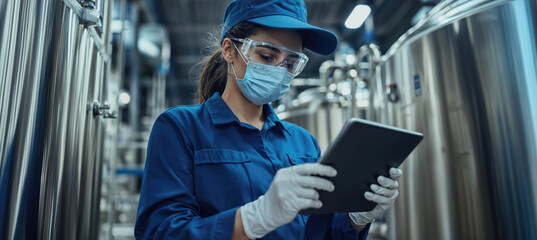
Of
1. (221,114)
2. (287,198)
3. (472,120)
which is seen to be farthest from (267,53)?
(472,120)

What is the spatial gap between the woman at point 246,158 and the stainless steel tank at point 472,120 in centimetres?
57

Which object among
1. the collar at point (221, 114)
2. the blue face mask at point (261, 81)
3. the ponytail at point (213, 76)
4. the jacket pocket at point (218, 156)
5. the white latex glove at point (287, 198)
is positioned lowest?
the white latex glove at point (287, 198)

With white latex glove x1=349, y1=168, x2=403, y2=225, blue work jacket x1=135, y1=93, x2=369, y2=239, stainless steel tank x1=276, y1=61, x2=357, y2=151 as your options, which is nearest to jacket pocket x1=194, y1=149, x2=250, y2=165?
blue work jacket x1=135, y1=93, x2=369, y2=239

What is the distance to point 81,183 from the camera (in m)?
1.16

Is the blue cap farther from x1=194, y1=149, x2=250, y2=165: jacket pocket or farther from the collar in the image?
x1=194, y1=149, x2=250, y2=165: jacket pocket

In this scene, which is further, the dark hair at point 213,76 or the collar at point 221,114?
the dark hair at point 213,76

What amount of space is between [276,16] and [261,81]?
0.18 metres

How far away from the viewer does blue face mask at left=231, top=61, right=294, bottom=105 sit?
1115mm

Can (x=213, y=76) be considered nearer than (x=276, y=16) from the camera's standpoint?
No

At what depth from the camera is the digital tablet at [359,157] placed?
2.68ft

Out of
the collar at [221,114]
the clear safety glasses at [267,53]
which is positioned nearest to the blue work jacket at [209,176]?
the collar at [221,114]

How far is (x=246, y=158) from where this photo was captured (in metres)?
1.01

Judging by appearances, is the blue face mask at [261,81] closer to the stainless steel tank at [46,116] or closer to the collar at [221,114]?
the collar at [221,114]

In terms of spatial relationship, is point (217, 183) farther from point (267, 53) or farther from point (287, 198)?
point (267, 53)
